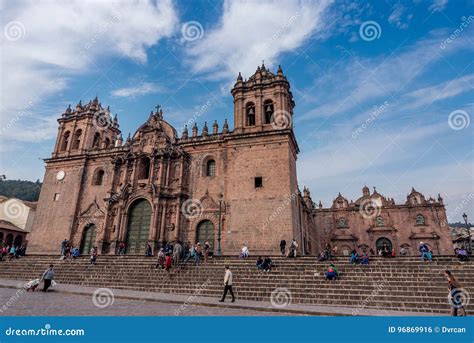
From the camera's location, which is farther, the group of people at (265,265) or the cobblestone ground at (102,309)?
the group of people at (265,265)

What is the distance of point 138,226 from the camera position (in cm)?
2294

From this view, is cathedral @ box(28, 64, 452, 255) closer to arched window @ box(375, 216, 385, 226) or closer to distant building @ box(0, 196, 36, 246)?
distant building @ box(0, 196, 36, 246)

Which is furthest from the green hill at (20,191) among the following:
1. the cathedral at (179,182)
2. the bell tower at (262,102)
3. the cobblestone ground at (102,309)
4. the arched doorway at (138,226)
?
the cobblestone ground at (102,309)

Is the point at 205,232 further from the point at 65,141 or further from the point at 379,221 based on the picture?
the point at 379,221

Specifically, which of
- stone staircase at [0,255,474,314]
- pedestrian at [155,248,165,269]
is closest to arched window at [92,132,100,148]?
stone staircase at [0,255,474,314]

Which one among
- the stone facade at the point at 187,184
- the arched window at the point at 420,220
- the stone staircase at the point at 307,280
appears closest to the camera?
the stone staircase at the point at 307,280

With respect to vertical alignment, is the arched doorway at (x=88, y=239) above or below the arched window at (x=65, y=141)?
below

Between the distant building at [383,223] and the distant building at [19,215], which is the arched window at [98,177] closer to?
the distant building at [19,215]

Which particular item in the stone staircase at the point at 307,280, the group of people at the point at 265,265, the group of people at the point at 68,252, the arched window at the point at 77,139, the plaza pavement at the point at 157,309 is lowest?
the plaza pavement at the point at 157,309

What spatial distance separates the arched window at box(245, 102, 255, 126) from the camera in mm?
24359

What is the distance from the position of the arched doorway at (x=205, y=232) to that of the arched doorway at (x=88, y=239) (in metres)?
9.36

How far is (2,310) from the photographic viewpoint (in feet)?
24.5

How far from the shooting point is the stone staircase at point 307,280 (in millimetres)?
10751

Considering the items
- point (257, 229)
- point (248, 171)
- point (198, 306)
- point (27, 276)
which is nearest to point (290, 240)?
point (257, 229)
